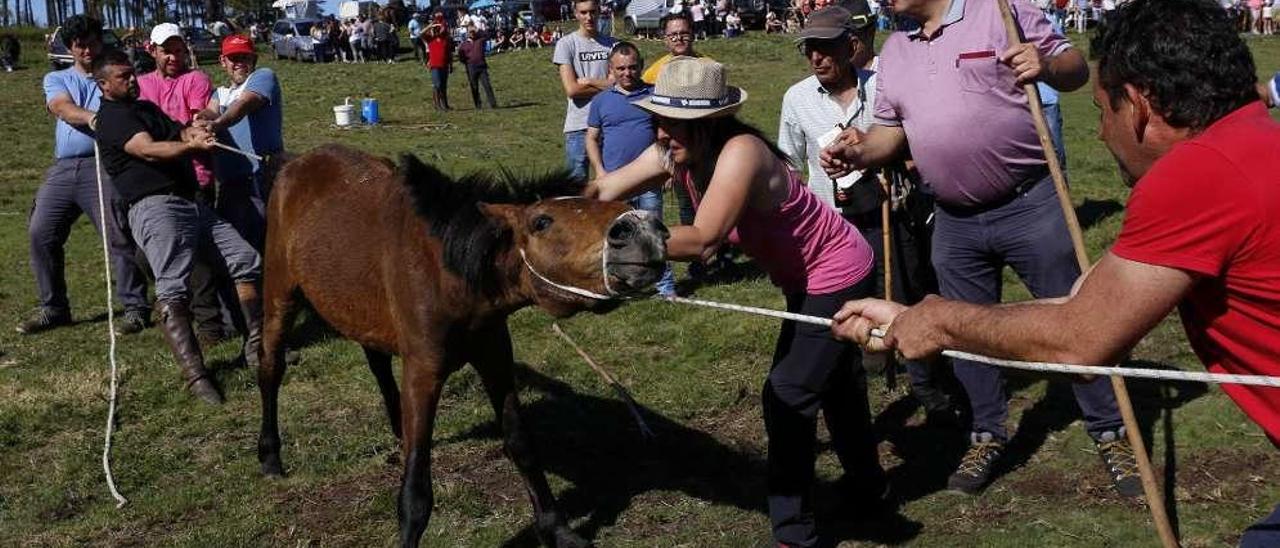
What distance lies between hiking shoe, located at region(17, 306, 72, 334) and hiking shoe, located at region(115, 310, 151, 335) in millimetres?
462

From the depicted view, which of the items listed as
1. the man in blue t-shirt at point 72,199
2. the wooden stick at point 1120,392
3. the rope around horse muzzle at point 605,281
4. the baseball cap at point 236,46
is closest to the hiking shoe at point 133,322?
the man in blue t-shirt at point 72,199

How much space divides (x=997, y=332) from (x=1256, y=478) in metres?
3.12

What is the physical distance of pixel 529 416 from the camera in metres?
6.50

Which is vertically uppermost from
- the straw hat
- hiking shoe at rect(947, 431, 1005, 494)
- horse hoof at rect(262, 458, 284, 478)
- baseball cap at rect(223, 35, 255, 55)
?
the straw hat

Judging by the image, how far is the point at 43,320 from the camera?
8.89 metres

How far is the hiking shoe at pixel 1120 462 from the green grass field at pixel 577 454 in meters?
0.08

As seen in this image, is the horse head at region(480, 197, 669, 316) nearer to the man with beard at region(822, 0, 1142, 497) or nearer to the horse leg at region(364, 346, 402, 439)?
the man with beard at region(822, 0, 1142, 497)

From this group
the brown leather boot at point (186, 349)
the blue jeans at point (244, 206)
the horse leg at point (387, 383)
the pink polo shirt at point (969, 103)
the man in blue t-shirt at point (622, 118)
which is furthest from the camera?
the man in blue t-shirt at point (622, 118)

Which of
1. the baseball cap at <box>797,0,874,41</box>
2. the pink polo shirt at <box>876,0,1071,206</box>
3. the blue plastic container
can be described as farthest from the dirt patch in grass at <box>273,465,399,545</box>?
the blue plastic container

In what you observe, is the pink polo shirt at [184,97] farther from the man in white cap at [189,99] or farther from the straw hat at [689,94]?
the straw hat at [689,94]

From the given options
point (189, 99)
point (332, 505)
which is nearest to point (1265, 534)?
point (332, 505)

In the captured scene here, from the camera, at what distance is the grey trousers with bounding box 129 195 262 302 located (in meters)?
7.12

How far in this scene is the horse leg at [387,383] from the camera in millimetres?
6078

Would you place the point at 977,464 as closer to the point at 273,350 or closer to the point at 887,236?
the point at 887,236
